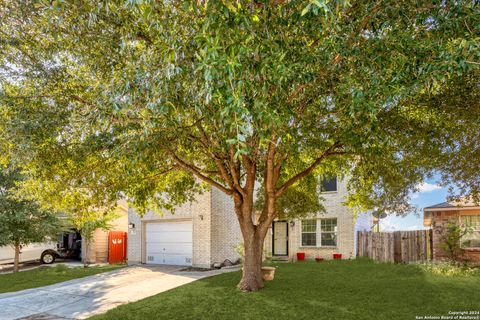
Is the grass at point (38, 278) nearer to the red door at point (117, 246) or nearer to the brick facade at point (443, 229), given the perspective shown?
the red door at point (117, 246)

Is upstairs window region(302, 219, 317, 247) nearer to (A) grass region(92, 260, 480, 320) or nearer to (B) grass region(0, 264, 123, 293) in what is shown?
(A) grass region(92, 260, 480, 320)

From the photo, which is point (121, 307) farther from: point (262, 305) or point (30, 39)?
point (30, 39)

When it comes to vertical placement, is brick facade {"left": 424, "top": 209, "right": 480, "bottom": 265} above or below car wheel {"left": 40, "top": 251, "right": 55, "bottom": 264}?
above

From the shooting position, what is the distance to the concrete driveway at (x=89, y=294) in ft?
29.6

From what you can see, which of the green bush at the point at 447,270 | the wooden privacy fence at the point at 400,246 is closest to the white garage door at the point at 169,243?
the wooden privacy fence at the point at 400,246

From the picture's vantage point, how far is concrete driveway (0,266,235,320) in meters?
9.02

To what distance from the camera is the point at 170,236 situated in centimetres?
1781

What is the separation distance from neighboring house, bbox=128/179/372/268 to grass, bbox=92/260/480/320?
4.59 meters

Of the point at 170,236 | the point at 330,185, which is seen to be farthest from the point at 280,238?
the point at 170,236

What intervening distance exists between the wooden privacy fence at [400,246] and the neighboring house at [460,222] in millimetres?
358

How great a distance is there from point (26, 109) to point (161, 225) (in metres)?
11.4

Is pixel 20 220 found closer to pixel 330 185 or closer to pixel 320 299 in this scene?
pixel 320 299

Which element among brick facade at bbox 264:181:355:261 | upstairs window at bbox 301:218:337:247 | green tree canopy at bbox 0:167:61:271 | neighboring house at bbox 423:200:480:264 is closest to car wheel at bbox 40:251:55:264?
green tree canopy at bbox 0:167:61:271

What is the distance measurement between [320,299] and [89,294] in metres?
6.79
